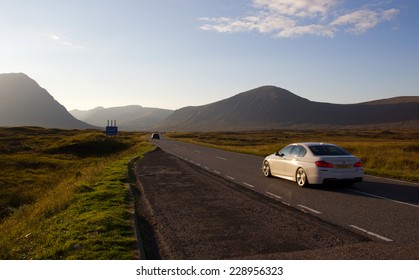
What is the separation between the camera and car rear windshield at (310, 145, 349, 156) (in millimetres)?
12867

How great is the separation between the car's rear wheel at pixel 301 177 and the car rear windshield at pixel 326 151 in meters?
0.76

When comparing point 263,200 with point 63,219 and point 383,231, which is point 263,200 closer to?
point 383,231

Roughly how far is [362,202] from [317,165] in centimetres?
235

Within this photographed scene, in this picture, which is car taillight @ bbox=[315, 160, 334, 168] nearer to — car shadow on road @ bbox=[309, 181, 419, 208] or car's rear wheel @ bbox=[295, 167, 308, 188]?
car's rear wheel @ bbox=[295, 167, 308, 188]

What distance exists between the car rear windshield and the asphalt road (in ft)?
3.66

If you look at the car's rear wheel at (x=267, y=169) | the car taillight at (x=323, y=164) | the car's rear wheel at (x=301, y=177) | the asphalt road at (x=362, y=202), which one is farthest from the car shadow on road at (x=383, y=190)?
the car's rear wheel at (x=267, y=169)

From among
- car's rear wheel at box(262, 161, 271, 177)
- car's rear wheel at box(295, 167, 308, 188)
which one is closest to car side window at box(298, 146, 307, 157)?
car's rear wheel at box(295, 167, 308, 188)

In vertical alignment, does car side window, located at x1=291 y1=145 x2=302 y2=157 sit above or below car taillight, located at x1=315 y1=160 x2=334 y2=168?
above

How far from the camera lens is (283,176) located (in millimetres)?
14609

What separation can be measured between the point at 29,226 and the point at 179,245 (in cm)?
497

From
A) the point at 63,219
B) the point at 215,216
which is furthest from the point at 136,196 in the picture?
the point at 215,216

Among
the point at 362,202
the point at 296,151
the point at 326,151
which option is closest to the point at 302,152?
the point at 296,151

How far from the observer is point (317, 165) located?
487 inches

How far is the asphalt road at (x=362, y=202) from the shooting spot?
744 cm
